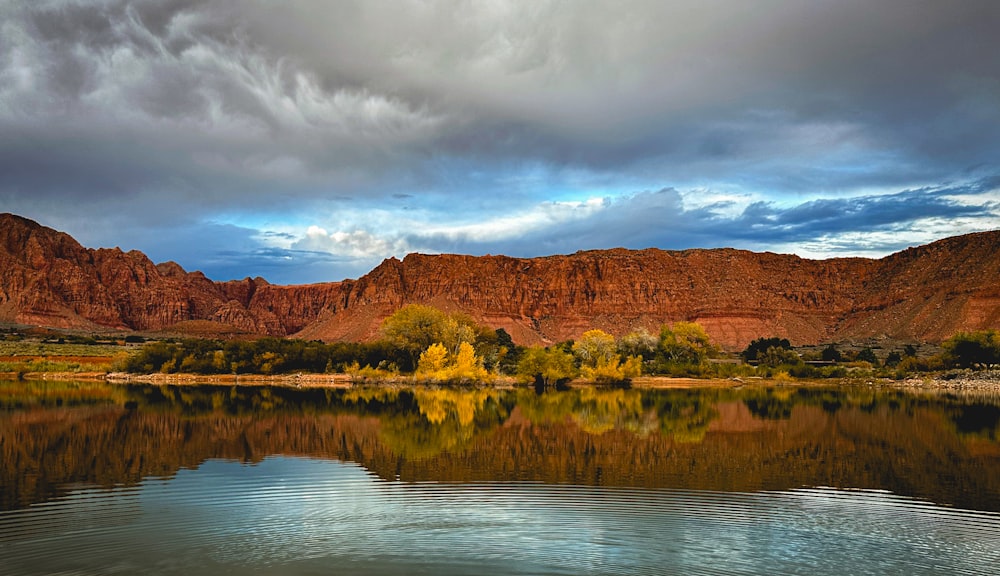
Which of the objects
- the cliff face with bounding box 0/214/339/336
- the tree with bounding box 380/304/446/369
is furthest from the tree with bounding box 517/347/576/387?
the cliff face with bounding box 0/214/339/336

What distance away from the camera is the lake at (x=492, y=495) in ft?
35.2

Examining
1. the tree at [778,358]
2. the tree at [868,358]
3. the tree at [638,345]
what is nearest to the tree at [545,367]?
the tree at [638,345]

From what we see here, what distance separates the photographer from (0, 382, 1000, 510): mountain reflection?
57.6ft

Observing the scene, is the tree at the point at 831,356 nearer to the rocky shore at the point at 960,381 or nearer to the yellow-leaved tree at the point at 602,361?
the rocky shore at the point at 960,381

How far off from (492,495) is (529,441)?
9362 mm

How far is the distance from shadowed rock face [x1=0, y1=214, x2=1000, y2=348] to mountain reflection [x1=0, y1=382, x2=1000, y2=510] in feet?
315

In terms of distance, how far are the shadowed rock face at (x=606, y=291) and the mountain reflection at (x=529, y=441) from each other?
96093mm

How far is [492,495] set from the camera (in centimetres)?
1501

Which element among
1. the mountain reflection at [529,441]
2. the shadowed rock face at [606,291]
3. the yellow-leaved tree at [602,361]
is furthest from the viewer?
the shadowed rock face at [606,291]

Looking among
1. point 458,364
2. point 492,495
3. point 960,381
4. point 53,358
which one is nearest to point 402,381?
point 458,364

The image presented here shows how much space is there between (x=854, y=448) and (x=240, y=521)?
1953 centimetres

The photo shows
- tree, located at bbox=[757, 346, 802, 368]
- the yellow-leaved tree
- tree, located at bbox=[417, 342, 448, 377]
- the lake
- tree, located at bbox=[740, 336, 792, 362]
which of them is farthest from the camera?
tree, located at bbox=[740, 336, 792, 362]

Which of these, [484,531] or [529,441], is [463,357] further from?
[484,531]

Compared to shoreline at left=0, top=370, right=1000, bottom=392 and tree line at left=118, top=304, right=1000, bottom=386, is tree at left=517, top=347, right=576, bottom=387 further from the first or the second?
shoreline at left=0, top=370, right=1000, bottom=392
